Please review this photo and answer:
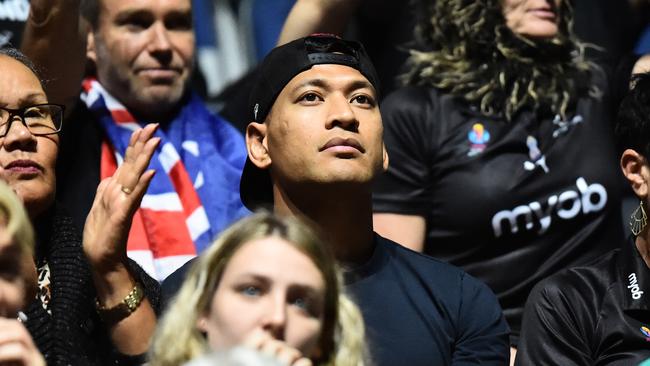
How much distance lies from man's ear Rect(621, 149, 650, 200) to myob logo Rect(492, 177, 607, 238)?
0.57 m

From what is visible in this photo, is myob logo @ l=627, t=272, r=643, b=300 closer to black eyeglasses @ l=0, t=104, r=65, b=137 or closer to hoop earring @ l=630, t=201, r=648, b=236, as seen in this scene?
hoop earring @ l=630, t=201, r=648, b=236

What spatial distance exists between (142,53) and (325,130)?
109cm

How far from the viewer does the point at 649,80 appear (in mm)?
3902

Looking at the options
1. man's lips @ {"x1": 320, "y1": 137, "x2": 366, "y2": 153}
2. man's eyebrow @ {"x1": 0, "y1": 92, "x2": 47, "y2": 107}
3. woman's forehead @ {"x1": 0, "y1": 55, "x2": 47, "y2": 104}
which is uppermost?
woman's forehead @ {"x1": 0, "y1": 55, "x2": 47, "y2": 104}

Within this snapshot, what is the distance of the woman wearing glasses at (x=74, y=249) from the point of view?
11.0 ft

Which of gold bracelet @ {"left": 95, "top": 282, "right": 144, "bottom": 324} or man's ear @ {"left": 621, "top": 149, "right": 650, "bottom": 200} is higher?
man's ear @ {"left": 621, "top": 149, "right": 650, "bottom": 200}

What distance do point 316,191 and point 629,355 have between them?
0.96 m

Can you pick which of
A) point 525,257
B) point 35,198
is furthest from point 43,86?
point 525,257

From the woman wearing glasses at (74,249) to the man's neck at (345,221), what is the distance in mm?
535

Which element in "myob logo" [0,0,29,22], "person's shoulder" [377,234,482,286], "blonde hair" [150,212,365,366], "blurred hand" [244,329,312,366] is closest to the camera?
"blurred hand" [244,329,312,366]

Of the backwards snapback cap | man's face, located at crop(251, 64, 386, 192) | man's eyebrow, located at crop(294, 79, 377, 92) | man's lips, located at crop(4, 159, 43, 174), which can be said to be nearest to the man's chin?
the backwards snapback cap

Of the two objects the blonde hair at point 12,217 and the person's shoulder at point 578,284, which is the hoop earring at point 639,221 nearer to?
the person's shoulder at point 578,284

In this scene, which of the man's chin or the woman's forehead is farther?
the man's chin

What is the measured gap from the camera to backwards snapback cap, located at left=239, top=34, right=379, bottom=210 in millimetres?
3910
